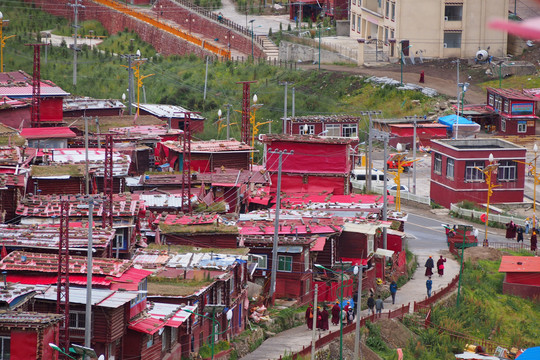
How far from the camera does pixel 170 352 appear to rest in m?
36.2

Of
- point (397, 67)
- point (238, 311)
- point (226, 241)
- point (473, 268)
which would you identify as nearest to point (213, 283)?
point (238, 311)

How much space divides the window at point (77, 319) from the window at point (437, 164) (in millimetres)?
37827

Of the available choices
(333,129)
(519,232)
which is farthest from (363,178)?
(519,232)

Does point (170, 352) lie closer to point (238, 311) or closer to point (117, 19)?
point (238, 311)

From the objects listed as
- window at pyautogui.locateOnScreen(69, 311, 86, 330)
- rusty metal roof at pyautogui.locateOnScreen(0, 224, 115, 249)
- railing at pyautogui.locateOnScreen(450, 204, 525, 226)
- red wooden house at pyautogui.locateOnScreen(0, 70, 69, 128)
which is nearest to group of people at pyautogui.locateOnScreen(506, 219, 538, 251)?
railing at pyautogui.locateOnScreen(450, 204, 525, 226)

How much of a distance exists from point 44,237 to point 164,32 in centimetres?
6795

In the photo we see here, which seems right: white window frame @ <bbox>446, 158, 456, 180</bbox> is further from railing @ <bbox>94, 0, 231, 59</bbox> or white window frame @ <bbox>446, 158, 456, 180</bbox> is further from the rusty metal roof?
railing @ <bbox>94, 0, 231, 59</bbox>

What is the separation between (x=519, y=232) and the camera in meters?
58.6

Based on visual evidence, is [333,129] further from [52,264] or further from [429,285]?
[52,264]

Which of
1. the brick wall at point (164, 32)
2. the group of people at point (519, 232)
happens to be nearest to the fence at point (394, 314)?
the group of people at point (519, 232)

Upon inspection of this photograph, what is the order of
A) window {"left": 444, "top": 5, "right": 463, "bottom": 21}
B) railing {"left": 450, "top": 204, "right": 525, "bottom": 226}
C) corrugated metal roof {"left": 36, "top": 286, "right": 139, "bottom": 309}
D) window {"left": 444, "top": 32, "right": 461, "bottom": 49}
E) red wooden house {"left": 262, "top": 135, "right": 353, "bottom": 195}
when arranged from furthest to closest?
window {"left": 444, "top": 32, "right": 461, "bottom": 49} < window {"left": 444, "top": 5, "right": 463, "bottom": 21} < railing {"left": 450, "top": 204, "right": 525, "bottom": 226} < red wooden house {"left": 262, "top": 135, "right": 353, "bottom": 195} < corrugated metal roof {"left": 36, "top": 286, "right": 139, "bottom": 309}

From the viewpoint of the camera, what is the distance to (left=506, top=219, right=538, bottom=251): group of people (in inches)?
2261

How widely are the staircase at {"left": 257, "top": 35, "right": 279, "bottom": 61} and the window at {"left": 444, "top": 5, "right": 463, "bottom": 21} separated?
14.3 meters

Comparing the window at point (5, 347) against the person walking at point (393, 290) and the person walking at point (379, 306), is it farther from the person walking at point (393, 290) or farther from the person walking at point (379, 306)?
the person walking at point (393, 290)
